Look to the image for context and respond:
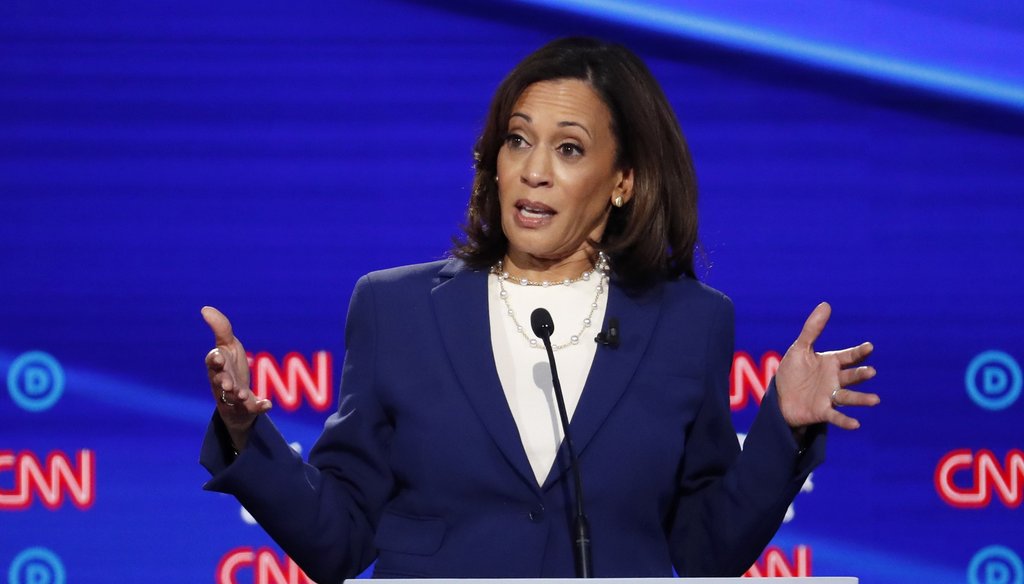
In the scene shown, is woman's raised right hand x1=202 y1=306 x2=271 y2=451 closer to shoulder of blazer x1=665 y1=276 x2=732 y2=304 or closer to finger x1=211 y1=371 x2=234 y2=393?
finger x1=211 y1=371 x2=234 y2=393

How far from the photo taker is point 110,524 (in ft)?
9.48

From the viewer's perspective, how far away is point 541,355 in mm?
2092

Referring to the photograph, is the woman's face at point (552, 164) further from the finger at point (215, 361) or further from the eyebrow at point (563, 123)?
the finger at point (215, 361)

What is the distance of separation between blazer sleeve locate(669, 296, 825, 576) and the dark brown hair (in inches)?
5.6

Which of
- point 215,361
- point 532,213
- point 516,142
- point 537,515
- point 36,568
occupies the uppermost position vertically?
A: point 516,142

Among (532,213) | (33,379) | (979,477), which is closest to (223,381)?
(532,213)

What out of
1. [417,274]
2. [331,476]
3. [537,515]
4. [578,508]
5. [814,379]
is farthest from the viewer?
[417,274]

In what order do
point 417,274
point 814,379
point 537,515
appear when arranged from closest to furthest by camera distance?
point 814,379
point 537,515
point 417,274

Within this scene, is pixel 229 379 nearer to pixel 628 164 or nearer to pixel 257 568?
pixel 628 164

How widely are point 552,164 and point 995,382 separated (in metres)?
1.29

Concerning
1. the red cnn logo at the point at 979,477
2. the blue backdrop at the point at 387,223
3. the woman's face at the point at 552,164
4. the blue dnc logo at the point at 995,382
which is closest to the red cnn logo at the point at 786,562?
the blue backdrop at the point at 387,223

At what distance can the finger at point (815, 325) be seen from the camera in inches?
72.4

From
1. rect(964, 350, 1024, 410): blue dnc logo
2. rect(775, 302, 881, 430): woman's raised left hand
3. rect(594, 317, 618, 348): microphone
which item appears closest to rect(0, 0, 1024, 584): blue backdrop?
rect(964, 350, 1024, 410): blue dnc logo

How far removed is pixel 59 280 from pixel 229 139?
0.45 meters
